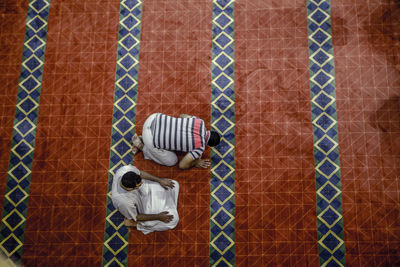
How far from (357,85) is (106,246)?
3.35m

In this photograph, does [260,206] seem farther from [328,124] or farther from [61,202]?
[61,202]

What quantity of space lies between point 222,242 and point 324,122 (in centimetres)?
176

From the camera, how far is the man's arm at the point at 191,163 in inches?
140

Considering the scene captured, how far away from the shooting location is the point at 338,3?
13.6ft

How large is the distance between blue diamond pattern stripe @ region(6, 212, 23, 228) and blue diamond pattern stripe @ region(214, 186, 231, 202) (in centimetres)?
218

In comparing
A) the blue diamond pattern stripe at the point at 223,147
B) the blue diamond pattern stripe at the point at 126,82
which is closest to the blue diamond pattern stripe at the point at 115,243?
the blue diamond pattern stripe at the point at 223,147

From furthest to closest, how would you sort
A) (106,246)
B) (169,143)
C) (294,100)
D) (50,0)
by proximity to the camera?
(50,0), (294,100), (106,246), (169,143)

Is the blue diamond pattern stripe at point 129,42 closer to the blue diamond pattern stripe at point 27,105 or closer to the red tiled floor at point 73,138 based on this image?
the red tiled floor at point 73,138

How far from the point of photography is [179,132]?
333cm

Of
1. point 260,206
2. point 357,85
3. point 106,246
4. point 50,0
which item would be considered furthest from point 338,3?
Result: point 106,246

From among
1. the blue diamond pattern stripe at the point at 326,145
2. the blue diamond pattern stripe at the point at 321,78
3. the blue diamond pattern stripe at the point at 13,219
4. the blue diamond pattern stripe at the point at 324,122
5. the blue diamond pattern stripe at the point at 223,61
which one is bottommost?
the blue diamond pattern stripe at the point at 13,219

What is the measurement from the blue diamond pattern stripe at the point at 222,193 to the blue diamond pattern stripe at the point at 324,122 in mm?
1299

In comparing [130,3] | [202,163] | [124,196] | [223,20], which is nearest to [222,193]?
[202,163]

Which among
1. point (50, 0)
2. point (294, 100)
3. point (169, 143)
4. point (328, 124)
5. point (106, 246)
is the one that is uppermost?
point (50, 0)
